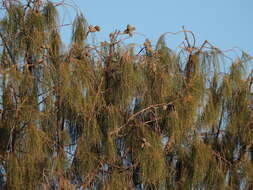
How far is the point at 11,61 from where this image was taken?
393 centimetres

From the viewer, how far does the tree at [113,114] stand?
12.1 feet

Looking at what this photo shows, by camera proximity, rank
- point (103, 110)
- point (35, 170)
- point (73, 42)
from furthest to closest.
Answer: point (73, 42)
point (103, 110)
point (35, 170)

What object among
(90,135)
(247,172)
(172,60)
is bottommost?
(247,172)

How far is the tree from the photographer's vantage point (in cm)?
368

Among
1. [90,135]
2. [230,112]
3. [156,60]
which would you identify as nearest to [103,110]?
[90,135]

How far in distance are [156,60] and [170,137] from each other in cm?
48

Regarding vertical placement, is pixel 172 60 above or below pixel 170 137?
above

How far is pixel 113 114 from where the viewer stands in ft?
12.6

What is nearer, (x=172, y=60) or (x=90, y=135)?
(x=90, y=135)

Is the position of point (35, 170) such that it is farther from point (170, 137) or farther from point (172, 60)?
point (172, 60)

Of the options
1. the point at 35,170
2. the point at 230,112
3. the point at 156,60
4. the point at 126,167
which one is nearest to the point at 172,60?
the point at 156,60

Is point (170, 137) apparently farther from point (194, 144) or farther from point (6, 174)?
point (6, 174)

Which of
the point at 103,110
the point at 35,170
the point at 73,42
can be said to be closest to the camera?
the point at 35,170

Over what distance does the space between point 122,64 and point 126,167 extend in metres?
0.56
